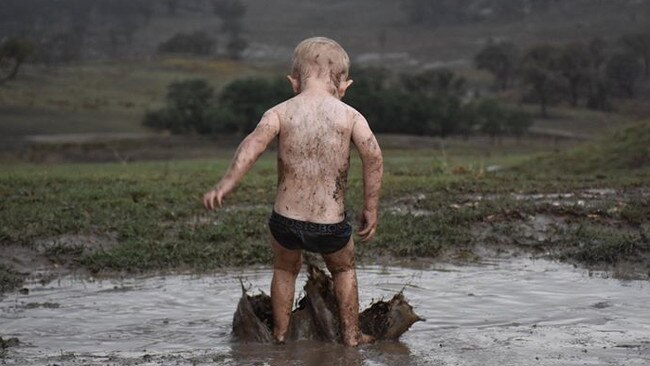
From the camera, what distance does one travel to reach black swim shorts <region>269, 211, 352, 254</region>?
20.1 ft

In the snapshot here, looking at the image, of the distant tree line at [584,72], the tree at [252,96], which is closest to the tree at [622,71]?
the distant tree line at [584,72]

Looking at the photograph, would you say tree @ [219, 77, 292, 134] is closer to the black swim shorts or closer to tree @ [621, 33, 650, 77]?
tree @ [621, 33, 650, 77]

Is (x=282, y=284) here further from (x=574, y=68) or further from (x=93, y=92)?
(x=574, y=68)

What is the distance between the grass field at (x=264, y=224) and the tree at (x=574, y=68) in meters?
72.6

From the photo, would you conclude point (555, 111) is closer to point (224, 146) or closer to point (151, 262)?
point (224, 146)

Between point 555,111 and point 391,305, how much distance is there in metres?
77.2

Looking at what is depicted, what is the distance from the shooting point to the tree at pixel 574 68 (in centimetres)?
8531

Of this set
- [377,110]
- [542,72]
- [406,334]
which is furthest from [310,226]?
[542,72]

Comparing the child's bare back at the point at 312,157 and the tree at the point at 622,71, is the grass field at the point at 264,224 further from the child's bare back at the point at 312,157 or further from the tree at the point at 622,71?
the tree at the point at 622,71

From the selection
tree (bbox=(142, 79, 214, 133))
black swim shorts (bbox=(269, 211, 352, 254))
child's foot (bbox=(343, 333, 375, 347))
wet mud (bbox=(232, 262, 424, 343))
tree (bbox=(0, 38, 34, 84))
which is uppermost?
tree (bbox=(0, 38, 34, 84))

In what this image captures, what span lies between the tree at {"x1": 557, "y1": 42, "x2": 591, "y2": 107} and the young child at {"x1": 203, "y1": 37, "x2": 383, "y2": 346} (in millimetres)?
81019

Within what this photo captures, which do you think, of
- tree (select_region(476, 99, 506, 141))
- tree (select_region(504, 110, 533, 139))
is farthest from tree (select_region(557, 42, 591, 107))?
tree (select_region(504, 110, 533, 139))

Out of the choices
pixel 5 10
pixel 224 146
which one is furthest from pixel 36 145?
pixel 5 10

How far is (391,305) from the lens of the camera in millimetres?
6695
